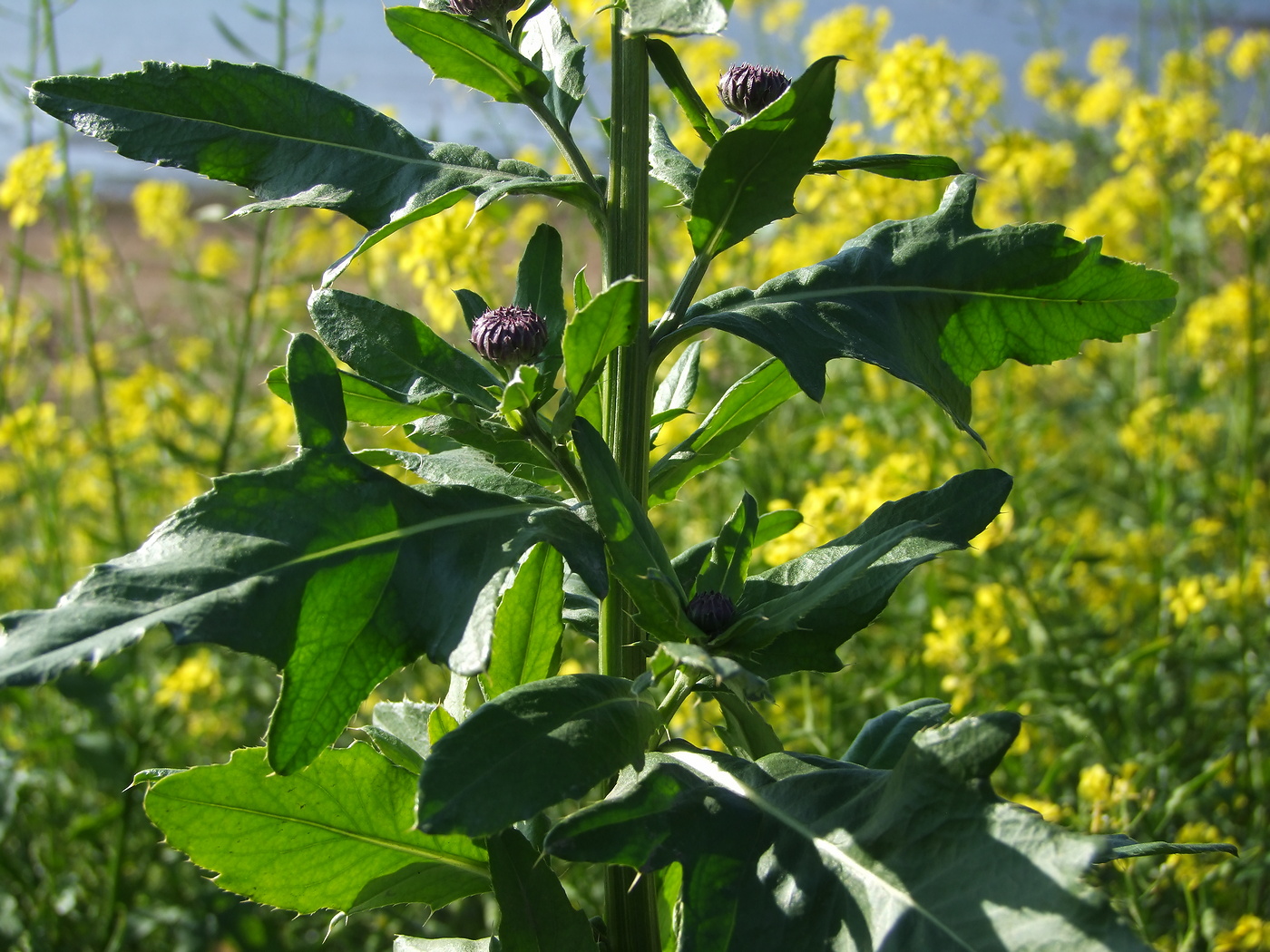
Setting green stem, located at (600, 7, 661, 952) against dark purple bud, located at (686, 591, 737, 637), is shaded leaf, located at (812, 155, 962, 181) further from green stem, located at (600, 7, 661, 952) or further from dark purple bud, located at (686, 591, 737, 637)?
dark purple bud, located at (686, 591, 737, 637)

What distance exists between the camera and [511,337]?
1.00 meters

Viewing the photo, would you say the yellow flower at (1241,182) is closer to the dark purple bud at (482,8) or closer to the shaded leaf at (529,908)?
the dark purple bud at (482,8)

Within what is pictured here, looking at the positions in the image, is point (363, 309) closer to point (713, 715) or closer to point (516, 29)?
point (516, 29)

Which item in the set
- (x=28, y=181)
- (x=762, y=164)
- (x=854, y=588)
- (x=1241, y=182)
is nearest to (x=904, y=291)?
(x=762, y=164)

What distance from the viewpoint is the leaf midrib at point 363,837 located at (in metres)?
1.04

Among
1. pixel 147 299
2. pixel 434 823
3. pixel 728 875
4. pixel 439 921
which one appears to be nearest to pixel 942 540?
pixel 728 875

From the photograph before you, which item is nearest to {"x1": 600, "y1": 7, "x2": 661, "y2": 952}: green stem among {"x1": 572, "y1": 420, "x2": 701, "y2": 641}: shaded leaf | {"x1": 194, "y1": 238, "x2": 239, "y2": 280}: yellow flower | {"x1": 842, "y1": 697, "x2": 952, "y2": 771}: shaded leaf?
{"x1": 572, "y1": 420, "x2": 701, "y2": 641}: shaded leaf

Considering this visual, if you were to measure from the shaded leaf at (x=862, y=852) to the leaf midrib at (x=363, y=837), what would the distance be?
26 cm

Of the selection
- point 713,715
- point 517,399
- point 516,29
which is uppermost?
point 516,29

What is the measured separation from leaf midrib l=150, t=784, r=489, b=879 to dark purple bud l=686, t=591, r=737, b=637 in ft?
1.21

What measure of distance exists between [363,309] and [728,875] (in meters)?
0.61

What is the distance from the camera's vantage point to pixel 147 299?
44.3 ft

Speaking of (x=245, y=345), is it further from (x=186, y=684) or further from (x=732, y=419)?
(x=732, y=419)

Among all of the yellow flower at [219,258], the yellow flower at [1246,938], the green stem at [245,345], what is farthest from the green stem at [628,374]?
the yellow flower at [219,258]
